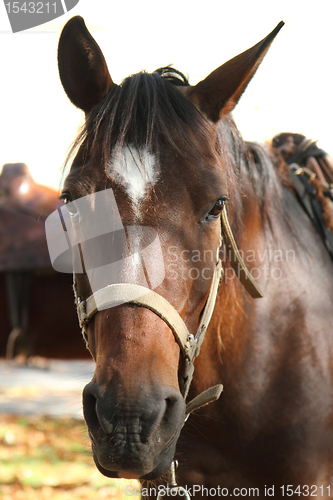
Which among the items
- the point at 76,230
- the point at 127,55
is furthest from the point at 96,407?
the point at 127,55

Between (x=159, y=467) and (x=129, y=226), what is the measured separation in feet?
2.29

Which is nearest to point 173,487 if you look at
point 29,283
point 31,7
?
point 29,283

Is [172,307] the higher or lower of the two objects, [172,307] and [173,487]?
the higher

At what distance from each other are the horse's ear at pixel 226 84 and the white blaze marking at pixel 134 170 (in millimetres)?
395

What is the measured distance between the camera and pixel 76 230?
138 cm

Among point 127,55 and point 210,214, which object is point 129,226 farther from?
point 127,55

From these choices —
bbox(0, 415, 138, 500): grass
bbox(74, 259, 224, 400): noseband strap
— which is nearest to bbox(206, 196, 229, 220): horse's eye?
bbox(74, 259, 224, 400): noseband strap

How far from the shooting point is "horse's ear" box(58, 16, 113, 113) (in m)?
1.43

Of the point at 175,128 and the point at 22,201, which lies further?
the point at 22,201

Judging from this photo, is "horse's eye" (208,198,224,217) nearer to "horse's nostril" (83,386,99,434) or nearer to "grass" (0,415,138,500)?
"horse's nostril" (83,386,99,434)

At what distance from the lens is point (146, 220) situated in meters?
1.19

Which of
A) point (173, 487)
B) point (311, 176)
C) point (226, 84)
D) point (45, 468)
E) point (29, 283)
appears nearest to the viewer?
point (226, 84)

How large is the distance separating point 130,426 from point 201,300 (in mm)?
498

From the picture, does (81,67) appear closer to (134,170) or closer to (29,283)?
(134,170)
